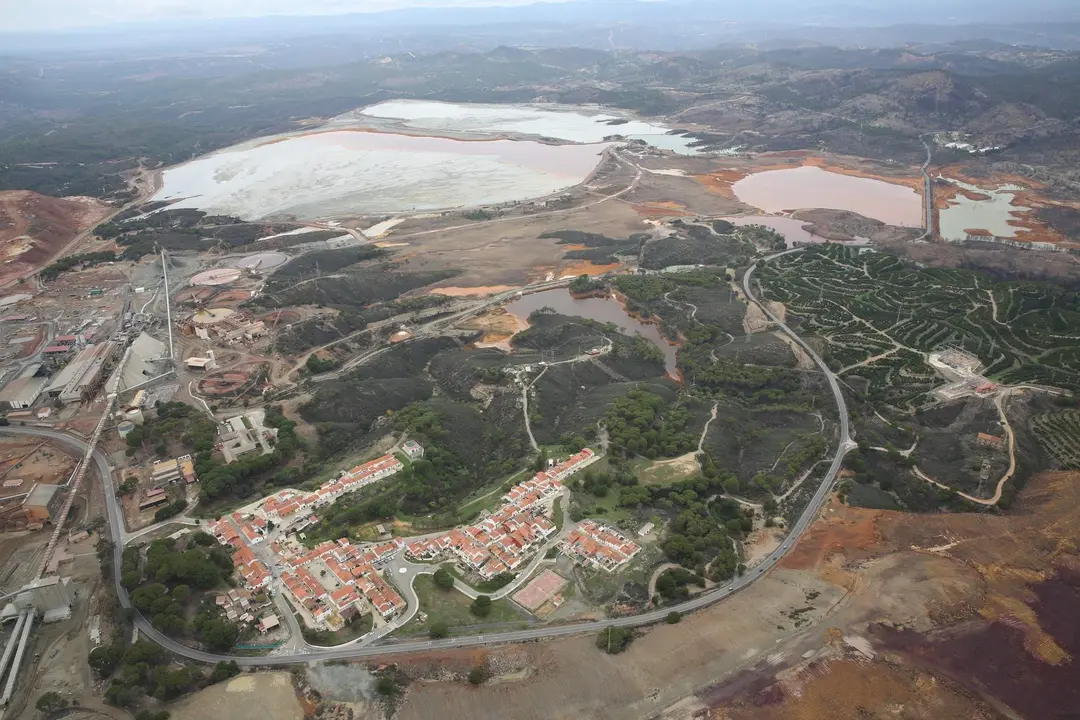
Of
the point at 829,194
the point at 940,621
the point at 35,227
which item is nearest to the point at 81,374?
the point at 35,227

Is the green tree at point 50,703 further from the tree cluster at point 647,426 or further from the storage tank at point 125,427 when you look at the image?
the tree cluster at point 647,426

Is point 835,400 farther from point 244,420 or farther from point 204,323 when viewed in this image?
point 204,323

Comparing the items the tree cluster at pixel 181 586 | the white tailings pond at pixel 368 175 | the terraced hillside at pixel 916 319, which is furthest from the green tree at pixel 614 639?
the white tailings pond at pixel 368 175

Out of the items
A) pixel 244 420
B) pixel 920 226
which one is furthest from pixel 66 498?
pixel 920 226

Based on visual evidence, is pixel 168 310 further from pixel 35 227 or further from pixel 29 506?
pixel 35 227

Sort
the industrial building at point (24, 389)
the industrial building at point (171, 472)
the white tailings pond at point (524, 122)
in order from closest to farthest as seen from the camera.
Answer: the industrial building at point (171, 472)
the industrial building at point (24, 389)
the white tailings pond at point (524, 122)

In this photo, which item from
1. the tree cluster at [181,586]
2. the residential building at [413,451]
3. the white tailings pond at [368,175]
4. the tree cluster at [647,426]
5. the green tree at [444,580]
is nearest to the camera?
the tree cluster at [181,586]
